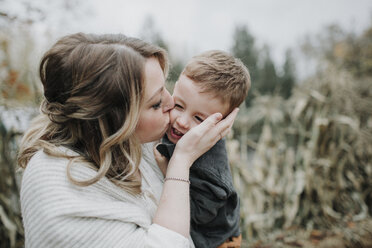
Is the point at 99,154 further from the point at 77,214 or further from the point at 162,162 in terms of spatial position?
the point at 162,162

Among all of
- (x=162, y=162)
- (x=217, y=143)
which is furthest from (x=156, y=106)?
(x=217, y=143)

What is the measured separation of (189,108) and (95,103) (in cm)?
66

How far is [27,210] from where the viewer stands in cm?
100

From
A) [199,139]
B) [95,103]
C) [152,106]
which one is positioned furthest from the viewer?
[199,139]

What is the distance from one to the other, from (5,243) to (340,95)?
452 cm

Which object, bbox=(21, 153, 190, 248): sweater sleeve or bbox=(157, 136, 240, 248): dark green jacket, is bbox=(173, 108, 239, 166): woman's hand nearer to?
bbox=(157, 136, 240, 248): dark green jacket

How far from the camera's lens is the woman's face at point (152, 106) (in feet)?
4.02

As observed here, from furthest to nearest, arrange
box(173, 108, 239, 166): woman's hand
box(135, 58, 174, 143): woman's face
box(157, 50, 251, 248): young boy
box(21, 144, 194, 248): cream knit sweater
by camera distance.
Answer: box(157, 50, 251, 248): young boy
box(173, 108, 239, 166): woman's hand
box(135, 58, 174, 143): woman's face
box(21, 144, 194, 248): cream knit sweater

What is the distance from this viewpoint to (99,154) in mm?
1196

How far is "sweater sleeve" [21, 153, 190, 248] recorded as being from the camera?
947 millimetres

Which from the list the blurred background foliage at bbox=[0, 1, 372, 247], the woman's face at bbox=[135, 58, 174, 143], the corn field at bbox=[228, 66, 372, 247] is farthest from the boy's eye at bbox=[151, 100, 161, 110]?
the corn field at bbox=[228, 66, 372, 247]

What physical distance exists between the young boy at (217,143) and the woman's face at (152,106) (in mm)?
214

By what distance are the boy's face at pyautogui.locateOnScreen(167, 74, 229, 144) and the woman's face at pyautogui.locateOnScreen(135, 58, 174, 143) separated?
0.24 metres

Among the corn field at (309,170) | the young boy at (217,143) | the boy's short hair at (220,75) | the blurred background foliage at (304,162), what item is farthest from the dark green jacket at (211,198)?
the corn field at (309,170)
